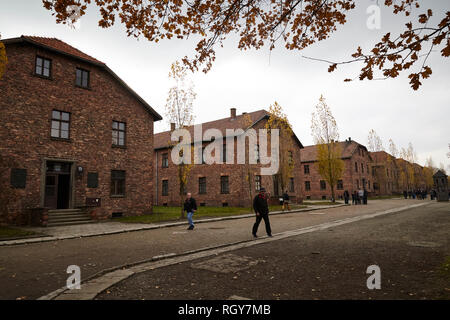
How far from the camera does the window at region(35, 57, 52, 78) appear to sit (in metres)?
15.4

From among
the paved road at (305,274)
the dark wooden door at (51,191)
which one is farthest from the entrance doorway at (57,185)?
the paved road at (305,274)

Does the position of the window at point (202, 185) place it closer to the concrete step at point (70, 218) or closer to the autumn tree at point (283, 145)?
the autumn tree at point (283, 145)

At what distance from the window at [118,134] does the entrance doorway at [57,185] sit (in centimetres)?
337

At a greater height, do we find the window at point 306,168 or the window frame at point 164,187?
the window at point 306,168

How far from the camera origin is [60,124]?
52.3 ft

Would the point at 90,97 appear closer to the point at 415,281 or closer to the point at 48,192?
the point at 48,192

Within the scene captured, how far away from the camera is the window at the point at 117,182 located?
711 inches

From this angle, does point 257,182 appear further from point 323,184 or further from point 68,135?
point 323,184

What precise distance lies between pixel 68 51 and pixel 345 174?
43169mm

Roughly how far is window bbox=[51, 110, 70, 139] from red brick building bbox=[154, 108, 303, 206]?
33.1 feet

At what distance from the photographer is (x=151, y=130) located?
20734 millimetres

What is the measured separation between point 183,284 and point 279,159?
75.9 ft

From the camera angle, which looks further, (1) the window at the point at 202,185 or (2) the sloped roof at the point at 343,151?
(2) the sloped roof at the point at 343,151

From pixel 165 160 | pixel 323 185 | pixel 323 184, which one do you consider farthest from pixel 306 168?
pixel 165 160
